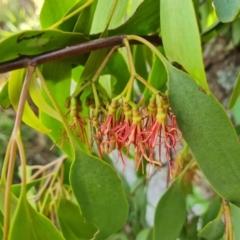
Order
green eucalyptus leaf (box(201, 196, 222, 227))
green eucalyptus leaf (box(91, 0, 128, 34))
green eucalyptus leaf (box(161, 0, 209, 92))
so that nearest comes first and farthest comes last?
green eucalyptus leaf (box(161, 0, 209, 92)) → green eucalyptus leaf (box(91, 0, 128, 34)) → green eucalyptus leaf (box(201, 196, 222, 227))

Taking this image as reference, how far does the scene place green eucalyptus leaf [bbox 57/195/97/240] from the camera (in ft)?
1.31

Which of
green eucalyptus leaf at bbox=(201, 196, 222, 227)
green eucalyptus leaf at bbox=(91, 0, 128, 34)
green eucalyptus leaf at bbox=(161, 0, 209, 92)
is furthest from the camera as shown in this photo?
green eucalyptus leaf at bbox=(201, 196, 222, 227)

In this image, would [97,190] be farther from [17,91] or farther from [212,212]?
[212,212]

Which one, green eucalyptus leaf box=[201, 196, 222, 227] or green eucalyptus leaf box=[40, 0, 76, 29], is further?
green eucalyptus leaf box=[201, 196, 222, 227]

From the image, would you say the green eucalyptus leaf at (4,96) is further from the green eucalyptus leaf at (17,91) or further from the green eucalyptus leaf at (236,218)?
the green eucalyptus leaf at (236,218)

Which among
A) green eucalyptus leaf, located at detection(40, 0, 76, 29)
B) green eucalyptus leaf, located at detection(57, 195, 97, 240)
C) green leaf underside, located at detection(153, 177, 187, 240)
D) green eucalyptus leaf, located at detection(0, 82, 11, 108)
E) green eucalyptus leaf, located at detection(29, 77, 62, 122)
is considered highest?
green eucalyptus leaf, located at detection(40, 0, 76, 29)

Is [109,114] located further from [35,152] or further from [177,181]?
[35,152]

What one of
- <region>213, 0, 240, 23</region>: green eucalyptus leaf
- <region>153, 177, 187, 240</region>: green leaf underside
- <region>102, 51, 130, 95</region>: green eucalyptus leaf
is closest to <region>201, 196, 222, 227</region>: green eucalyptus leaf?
<region>153, 177, 187, 240</region>: green leaf underside

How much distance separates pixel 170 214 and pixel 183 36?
24 cm

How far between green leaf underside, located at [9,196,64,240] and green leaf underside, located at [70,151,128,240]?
0.03 meters

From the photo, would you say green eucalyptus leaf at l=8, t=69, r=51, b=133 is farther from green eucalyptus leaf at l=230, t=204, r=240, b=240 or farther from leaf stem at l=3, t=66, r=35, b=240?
green eucalyptus leaf at l=230, t=204, r=240, b=240

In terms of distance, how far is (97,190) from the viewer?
0.29 m

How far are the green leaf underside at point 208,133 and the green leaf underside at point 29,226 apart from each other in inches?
4.6

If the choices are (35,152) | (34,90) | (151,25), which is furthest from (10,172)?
(35,152)
